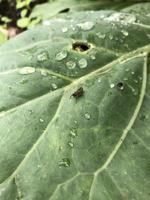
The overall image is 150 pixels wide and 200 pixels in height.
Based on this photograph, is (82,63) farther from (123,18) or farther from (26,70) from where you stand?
(123,18)

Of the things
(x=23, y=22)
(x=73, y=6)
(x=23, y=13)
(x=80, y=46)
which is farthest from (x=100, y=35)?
(x=23, y=13)

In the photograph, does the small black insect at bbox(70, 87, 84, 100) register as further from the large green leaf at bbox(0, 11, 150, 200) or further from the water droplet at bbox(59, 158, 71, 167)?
the water droplet at bbox(59, 158, 71, 167)

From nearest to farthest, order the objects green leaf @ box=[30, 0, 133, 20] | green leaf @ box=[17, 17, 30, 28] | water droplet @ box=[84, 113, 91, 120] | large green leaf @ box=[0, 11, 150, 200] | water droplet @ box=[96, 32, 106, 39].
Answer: large green leaf @ box=[0, 11, 150, 200] < water droplet @ box=[84, 113, 91, 120] < water droplet @ box=[96, 32, 106, 39] < green leaf @ box=[30, 0, 133, 20] < green leaf @ box=[17, 17, 30, 28]

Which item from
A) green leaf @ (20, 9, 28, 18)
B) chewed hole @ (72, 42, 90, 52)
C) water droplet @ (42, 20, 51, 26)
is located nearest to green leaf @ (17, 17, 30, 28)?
green leaf @ (20, 9, 28, 18)

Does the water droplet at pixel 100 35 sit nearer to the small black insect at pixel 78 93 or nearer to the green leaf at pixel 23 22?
the small black insect at pixel 78 93

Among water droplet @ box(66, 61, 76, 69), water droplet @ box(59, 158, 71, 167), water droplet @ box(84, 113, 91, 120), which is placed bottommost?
water droplet @ box(59, 158, 71, 167)

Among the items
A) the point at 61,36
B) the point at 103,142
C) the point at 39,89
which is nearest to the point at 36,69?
A: the point at 39,89

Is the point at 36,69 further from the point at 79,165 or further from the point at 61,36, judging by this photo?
the point at 79,165
